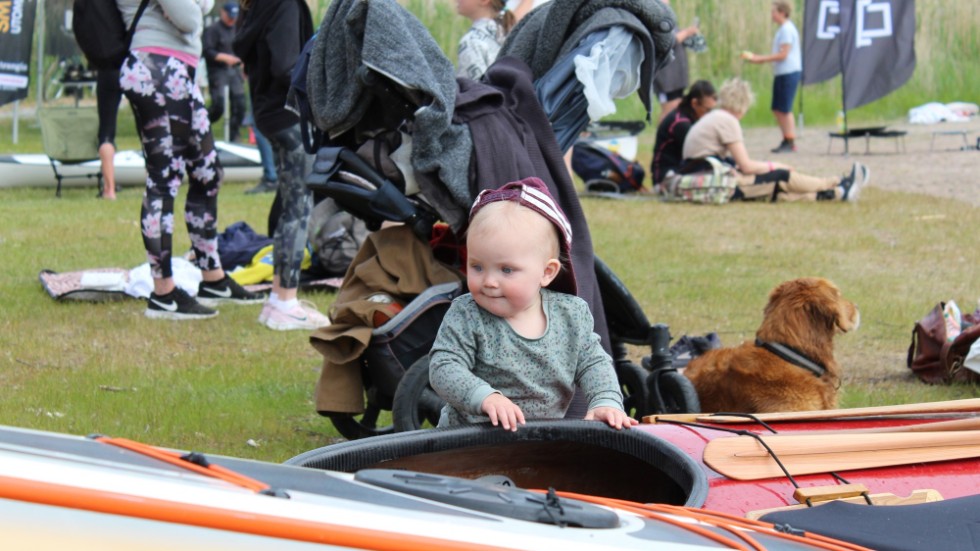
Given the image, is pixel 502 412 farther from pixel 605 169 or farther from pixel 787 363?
pixel 605 169

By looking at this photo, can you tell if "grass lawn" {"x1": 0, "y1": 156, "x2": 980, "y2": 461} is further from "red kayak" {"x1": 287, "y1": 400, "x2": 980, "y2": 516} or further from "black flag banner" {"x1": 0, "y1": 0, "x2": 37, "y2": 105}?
"black flag banner" {"x1": 0, "y1": 0, "x2": 37, "y2": 105}

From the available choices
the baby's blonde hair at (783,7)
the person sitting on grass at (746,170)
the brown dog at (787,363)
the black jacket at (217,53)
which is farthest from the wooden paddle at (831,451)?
the baby's blonde hair at (783,7)

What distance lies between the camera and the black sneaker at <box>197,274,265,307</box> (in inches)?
289

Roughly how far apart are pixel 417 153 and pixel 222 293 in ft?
11.0

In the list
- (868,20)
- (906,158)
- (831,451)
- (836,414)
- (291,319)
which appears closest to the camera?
(831,451)

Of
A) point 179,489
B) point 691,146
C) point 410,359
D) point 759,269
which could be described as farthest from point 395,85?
point 691,146

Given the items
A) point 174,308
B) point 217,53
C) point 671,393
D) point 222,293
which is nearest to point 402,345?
point 671,393

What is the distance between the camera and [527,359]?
320cm

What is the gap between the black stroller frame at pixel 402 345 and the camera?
420cm

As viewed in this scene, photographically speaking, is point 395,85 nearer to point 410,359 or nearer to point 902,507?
point 410,359

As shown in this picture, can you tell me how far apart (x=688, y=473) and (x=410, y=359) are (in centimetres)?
184

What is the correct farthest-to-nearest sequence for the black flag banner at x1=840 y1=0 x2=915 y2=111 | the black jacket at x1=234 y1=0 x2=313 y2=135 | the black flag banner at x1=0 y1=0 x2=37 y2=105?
the black flag banner at x1=840 y1=0 x2=915 y2=111
the black flag banner at x1=0 y1=0 x2=37 y2=105
the black jacket at x1=234 y1=0 x2=313 y2=135

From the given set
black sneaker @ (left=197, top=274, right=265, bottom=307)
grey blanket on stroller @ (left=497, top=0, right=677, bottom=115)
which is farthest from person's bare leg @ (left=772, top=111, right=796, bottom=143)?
grey blanket on stroller @ (left=497, top=0, right=677, bottom=115)

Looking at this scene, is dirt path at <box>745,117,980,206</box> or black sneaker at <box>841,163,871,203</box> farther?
dirt path at <box>745,117,980,206</box>
